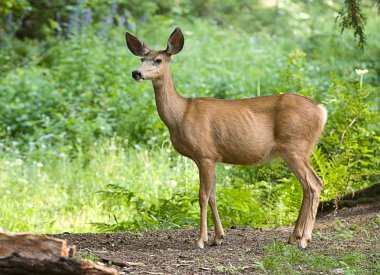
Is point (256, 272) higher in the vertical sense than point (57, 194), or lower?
higher

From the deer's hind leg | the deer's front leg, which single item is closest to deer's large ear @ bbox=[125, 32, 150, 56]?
the deer's front leg

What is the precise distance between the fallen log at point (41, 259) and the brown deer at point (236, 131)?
2254 mm

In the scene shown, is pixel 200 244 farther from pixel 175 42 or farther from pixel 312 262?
pixel 175 42

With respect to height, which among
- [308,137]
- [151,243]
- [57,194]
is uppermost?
[308,137]

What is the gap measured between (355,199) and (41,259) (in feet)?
14.8

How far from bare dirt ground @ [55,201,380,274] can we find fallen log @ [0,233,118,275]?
1057 millimetres

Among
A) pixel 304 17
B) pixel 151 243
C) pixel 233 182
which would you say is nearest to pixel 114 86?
pixel 233 182

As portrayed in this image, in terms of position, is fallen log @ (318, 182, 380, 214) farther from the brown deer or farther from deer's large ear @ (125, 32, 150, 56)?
deer's large ear @ (125, 32, 150, 56)

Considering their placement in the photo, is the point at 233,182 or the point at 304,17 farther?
the point at 304,17

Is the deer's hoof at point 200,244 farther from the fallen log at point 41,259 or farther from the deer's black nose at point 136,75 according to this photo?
the fallen log at point 41,259

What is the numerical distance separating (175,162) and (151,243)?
13.1 ft

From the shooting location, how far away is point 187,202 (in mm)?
8305

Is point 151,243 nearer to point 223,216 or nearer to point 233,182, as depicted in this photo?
point 223,216

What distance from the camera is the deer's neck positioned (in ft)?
21.5
